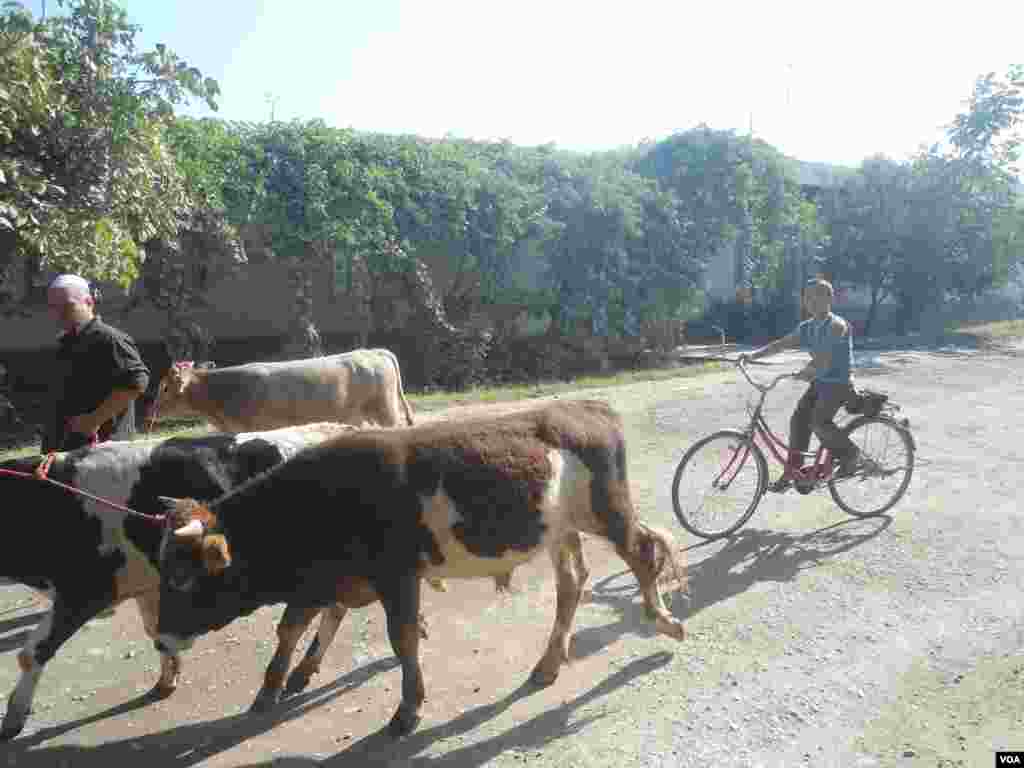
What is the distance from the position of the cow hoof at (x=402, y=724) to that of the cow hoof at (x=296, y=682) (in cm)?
64

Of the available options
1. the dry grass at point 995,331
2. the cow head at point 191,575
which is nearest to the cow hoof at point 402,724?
the cow head at point 191,575

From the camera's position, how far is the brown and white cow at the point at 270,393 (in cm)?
809

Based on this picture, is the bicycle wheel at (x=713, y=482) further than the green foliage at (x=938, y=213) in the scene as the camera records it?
No

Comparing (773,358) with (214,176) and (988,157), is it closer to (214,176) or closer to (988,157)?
(988,157)

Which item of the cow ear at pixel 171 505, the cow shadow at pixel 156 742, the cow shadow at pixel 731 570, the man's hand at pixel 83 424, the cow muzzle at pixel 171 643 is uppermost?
the man's hand at pixel 83 424

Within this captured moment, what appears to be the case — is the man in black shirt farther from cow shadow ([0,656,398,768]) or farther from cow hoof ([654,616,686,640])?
cow hoof ([654,616,686,640])

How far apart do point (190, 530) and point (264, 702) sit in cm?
111

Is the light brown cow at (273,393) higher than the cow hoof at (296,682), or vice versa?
the light brown cow at (273,393)

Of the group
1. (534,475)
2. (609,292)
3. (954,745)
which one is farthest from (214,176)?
(954,745)

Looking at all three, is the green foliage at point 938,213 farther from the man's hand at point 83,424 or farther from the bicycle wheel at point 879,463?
the man's hand at point 83,424

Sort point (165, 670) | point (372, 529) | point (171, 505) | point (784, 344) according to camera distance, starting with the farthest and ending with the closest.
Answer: point (784, 344) < point (165, 670) < point (372, 529) < point (171, 505)

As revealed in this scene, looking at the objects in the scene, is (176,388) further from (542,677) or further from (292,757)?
(542,677)

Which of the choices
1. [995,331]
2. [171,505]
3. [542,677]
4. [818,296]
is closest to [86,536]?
[171,505]

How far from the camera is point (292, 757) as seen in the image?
374cm
